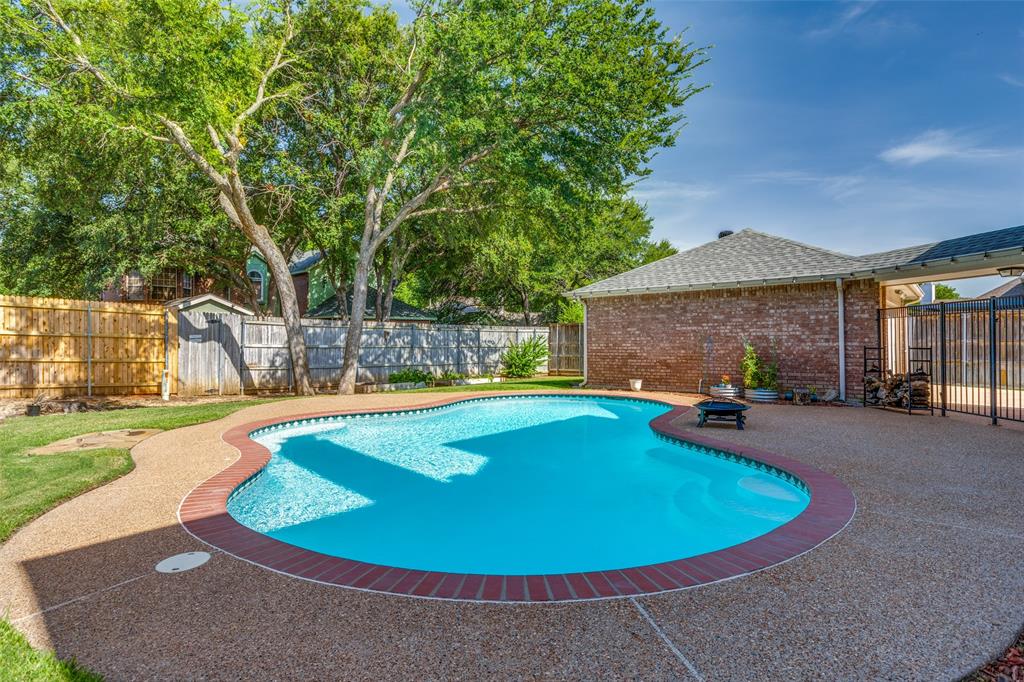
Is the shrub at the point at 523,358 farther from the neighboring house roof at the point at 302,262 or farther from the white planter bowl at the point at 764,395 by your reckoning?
the neighboring house roof at the point at 302,262

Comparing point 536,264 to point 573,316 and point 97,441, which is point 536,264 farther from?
point 97,441

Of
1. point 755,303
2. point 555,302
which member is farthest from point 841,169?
point 555,302

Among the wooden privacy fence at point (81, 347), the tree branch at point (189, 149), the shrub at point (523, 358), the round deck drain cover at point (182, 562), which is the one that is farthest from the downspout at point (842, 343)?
the wooden privacy fence at point (81, 347)

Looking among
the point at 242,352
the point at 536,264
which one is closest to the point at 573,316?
the point at 536,264

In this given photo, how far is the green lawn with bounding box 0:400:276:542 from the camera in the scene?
4.54 m

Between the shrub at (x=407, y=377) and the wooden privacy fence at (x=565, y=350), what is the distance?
6.33 m

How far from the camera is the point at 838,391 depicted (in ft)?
39.2

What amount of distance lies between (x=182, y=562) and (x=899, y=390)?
12.8 metres

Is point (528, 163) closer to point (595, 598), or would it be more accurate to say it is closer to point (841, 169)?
point (841, 169)

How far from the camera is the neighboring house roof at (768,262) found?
9.86m

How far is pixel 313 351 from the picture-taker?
15430mm

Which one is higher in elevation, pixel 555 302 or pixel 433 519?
pixel 555 302

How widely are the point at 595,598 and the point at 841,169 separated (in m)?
17.4

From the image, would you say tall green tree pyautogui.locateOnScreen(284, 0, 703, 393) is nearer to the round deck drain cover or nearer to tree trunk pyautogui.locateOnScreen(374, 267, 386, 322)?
tree trunk pyautogui.locateOnScreen(374, 267, 386, 322)
